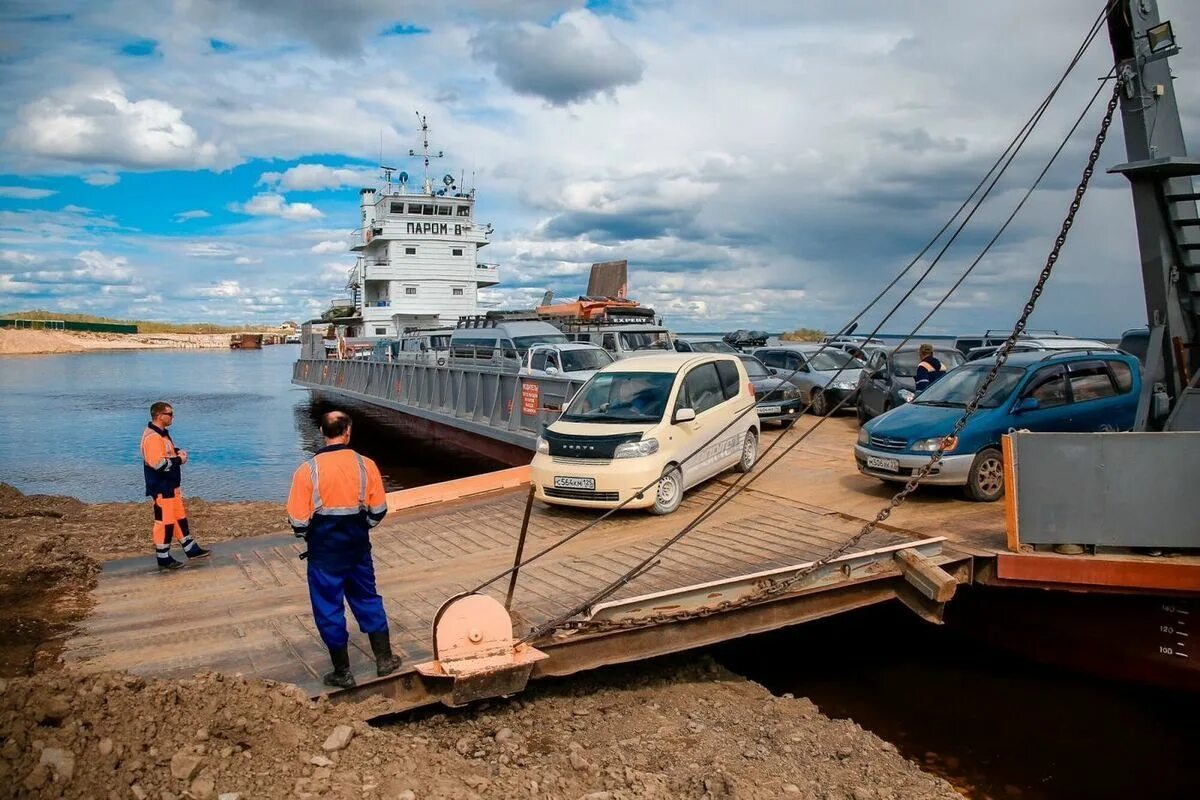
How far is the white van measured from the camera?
9023 mm

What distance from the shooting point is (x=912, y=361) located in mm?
18078

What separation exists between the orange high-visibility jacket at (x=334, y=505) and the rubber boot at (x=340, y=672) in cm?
57

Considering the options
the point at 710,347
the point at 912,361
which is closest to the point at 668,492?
the point at 912,361

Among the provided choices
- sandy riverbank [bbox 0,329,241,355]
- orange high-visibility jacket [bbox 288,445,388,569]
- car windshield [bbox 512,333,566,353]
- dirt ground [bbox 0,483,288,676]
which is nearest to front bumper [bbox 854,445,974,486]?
orange high-visibility jacket [bbox 288,445,388,569]

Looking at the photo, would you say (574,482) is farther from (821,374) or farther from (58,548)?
(821,374)

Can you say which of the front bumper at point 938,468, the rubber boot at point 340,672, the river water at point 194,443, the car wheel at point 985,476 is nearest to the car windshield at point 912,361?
the car wheel at point 985,476

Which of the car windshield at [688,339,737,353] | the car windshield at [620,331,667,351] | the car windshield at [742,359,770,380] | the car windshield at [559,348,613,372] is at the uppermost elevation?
the car windshield at [620,331,667,351]

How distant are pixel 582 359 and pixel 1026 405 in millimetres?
9794

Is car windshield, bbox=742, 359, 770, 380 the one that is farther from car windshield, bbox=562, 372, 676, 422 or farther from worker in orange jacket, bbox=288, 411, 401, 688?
worker in orange jacket, bbox=288, 411, 401, 688

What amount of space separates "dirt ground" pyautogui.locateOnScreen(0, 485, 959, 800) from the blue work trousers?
16.6 inches

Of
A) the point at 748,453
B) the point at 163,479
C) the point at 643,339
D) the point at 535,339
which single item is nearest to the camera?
the point at 163,479

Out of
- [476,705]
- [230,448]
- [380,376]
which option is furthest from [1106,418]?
[230,448]

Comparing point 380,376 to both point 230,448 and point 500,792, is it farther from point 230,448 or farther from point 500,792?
point 500,792

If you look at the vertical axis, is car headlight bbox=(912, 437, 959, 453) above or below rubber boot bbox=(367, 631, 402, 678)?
above
